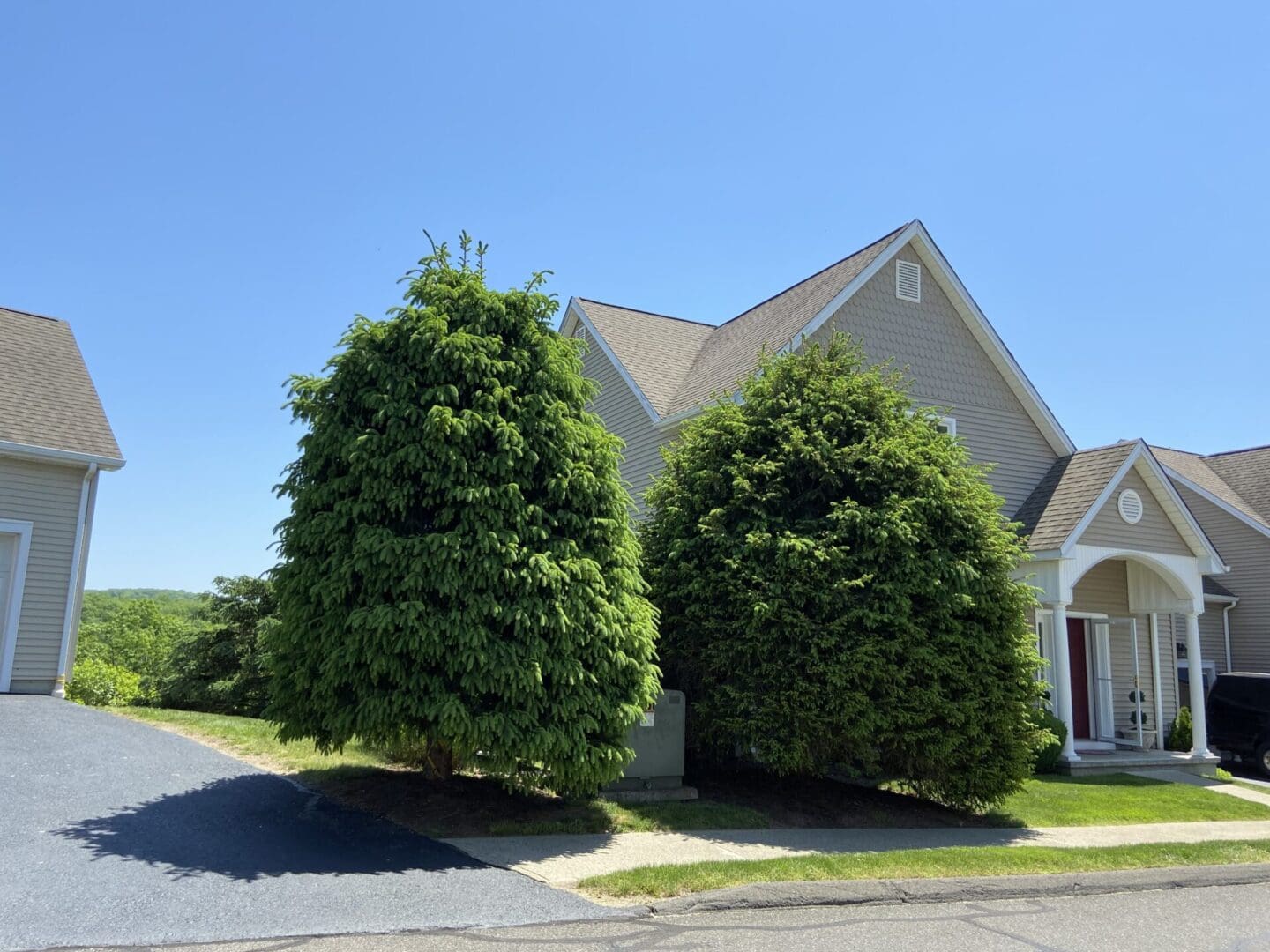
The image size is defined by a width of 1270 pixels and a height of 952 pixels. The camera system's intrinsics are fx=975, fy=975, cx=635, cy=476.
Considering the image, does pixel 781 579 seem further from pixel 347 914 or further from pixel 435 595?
pixel 347 914

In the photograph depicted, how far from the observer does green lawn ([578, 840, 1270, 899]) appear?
24.0ft

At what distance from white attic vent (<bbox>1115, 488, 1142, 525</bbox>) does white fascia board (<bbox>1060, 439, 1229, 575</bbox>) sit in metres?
0.22

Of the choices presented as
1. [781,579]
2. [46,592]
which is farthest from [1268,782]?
[46,592]

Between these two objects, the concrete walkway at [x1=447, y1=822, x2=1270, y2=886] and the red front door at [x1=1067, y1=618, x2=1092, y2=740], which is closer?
the concrete walkway at [x1=447, y1=822, x2=1270, y2=886]

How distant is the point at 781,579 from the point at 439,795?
4315 millimetres

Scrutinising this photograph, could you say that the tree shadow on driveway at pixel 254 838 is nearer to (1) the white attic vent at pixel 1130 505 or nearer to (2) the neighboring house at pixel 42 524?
(2) the neighboring house at pixel 42 524

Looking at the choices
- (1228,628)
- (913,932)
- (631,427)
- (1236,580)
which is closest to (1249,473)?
(1236,580)

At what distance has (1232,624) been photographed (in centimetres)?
2394

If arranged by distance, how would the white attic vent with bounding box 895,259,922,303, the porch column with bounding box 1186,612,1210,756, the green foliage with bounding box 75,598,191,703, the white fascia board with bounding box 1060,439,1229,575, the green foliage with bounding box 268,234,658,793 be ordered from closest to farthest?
the green foliage with bounding box 268,234,658,793 → the white fascia board with bounding box 1060,439,1229,575 → the porch column with bounding box 1186,612,1210,756 → the white attic vent with bounding box 895,259,922,303 → the green foliage with bounding box 75,598,191,703

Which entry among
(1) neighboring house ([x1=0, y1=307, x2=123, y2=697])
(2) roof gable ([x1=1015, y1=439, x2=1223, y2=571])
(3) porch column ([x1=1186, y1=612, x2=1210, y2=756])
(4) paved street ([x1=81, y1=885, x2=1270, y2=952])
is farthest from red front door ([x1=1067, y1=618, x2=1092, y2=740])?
(1) neighboring house ([x1=0, y1=307, x2=123, y2=697])

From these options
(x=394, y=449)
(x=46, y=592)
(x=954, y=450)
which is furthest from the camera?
(x=46, y=592)

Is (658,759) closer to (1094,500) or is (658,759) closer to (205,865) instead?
(205,865)

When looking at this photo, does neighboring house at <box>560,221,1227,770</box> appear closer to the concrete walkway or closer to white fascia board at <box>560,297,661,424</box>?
white fascia board at <box>560,297,661,424</box>

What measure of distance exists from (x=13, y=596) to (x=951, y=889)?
1471cm
